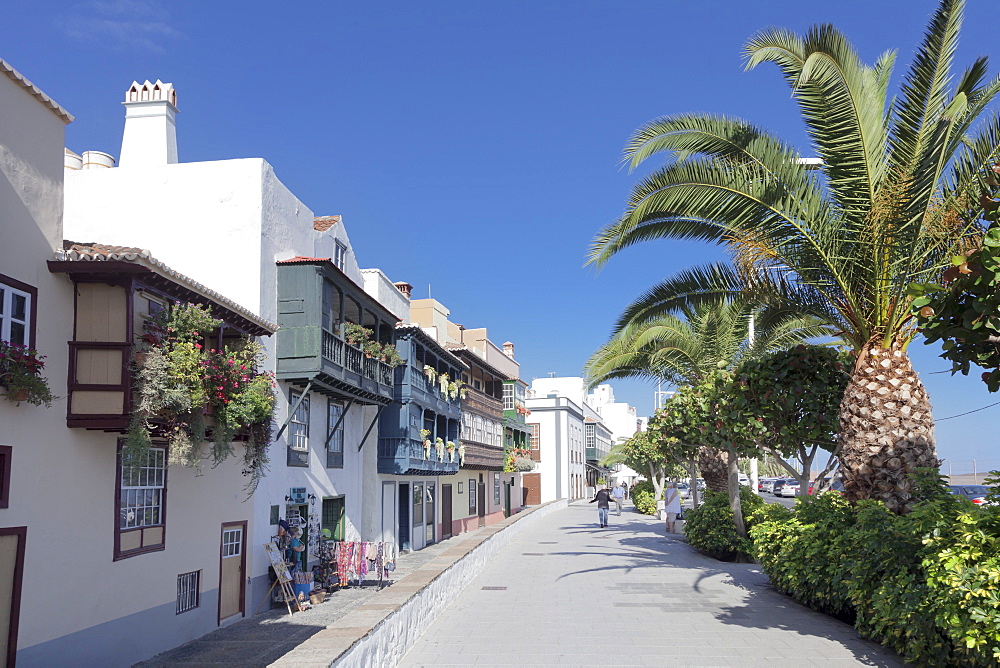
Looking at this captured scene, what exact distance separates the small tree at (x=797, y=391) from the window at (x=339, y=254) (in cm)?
1164

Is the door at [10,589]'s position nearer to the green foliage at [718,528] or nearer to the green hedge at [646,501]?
the green foliage at [718,528]

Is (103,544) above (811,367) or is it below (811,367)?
below

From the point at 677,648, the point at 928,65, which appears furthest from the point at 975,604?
the point at 928,65

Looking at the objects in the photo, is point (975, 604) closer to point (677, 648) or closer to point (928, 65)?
point (677, 648)

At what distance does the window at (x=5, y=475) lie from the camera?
356 inches

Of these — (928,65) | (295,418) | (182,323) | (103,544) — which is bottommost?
(103,544)

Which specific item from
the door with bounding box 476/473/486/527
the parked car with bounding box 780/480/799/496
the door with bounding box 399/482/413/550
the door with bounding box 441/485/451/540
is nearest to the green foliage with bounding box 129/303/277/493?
the door with bounding box 399/482/413/550

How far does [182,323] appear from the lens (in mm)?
11281

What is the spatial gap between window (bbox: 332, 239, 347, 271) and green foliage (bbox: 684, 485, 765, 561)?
11.4 metres

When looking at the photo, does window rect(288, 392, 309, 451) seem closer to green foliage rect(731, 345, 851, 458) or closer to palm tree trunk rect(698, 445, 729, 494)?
green foliage rect(731, 345, 851, 458)

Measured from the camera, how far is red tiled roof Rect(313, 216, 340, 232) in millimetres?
20422

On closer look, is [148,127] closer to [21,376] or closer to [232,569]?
[232,569]

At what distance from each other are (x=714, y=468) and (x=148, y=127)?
17176 millimetres

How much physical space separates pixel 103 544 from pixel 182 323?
121 inches
